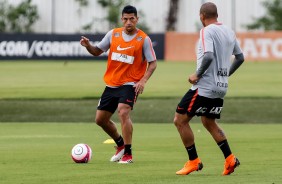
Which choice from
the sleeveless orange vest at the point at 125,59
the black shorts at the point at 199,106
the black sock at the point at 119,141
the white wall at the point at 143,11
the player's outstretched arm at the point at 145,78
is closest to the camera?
the black shorts at the point at 199,106

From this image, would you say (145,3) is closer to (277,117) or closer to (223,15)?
(223,15)

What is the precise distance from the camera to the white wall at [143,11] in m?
58.9

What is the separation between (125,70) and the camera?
1369 centimetres

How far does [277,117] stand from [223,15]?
3550cm

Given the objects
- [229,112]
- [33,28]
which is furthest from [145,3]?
[229,112]

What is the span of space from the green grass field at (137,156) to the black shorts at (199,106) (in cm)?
75

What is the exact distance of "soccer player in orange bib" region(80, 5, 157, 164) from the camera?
13.5 meters

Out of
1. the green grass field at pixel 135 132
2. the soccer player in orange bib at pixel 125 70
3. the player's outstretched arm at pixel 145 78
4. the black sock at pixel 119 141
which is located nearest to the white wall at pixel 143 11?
the green grass field at pixel 135 132

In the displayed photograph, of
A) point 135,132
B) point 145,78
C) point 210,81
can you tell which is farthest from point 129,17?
point 135,132

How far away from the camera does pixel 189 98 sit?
11852 millimetres

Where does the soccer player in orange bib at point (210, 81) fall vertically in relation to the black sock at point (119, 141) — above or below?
above

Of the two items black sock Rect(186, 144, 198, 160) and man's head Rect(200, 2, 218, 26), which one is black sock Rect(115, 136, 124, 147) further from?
man's head Rect(200, 2, 218, 26)

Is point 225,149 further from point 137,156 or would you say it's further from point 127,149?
point 137,156

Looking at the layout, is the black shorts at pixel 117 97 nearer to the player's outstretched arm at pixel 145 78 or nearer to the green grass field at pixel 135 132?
the player's outstretched arm at pixel 145 78
